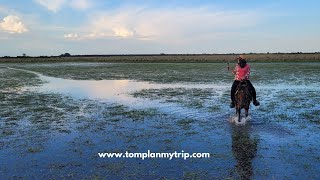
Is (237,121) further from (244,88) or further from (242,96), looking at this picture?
(244,88)

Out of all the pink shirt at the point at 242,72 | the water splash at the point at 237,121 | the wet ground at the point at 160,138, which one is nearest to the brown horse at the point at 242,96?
the water splash at the point at 237,121

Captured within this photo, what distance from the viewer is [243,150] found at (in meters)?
10.2

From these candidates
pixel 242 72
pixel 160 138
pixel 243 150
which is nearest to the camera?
pixel 243 150

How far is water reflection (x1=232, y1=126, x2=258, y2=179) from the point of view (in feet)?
27.7

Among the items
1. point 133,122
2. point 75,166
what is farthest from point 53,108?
point 75,166

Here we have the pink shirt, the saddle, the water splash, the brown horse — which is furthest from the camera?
the pink shirt

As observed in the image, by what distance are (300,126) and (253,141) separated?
2.99m

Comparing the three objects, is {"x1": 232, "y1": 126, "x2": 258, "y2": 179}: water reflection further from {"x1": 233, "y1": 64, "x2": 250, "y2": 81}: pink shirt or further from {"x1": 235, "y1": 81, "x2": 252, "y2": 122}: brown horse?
{"x1": 233, "y1": 64, "x2": 250, "y2": 81}: pink shirt

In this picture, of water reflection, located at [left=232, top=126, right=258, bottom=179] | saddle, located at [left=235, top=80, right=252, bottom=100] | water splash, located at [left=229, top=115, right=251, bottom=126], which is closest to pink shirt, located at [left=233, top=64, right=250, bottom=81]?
saddle, located at [left=235, top=80, right=252, bottom=100]

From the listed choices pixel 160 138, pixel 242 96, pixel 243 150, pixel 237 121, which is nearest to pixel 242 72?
pixel 242 96

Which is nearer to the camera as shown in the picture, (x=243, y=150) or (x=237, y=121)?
(x=243, y=150)

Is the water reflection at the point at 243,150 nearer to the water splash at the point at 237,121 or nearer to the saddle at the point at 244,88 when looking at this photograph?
the water splash at the point at 237,121

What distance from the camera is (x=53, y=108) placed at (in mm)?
18438

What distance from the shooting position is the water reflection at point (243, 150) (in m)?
8.44
